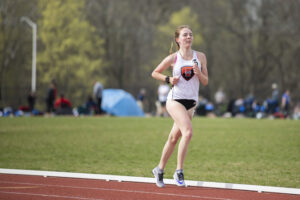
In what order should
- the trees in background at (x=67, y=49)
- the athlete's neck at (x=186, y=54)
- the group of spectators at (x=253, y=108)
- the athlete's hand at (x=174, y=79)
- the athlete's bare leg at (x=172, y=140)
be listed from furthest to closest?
the trees in background at (x=67, y=49)
the group of spectators at (x=253, y=108)
the athlete's bare leg at (x=172, y=140)
the athlete's neck at (x=186, y=54)
the athlete's hand at (x=174, y=79)

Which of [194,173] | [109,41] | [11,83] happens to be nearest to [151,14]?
[109,41]

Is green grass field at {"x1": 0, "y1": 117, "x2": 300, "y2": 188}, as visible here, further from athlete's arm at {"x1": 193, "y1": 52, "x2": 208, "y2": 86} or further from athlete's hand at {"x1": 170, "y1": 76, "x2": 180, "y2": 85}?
athlete's hand at {"x1": 170, "y1": 76, "x2": 180, "y2": 85}

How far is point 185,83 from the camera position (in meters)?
7.68

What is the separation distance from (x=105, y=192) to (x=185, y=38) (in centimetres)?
239

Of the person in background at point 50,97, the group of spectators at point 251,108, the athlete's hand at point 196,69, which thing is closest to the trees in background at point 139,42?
the group of spectators at point 251,108

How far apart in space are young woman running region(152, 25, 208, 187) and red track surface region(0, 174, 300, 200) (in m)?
0.40

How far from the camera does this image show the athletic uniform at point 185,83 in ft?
25.0

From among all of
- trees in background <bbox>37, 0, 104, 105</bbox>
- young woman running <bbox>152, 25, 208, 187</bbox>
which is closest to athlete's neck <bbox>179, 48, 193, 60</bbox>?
Answer: young woman running <bbox>152, 25, 208, 187</bbox>

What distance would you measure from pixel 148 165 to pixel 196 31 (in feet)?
157

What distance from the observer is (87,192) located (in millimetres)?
7309

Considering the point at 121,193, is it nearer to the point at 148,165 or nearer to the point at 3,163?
the point at 148,165

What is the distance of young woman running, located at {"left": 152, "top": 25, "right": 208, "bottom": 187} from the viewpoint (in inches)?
299

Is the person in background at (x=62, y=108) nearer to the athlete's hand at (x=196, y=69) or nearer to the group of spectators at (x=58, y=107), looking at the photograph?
the group of spectators at (x=58, y=107)

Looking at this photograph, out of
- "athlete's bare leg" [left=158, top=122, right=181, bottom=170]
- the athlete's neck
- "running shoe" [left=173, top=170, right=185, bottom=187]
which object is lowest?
"running shoe" [left=173, top=170, right=185, bottom=187]
